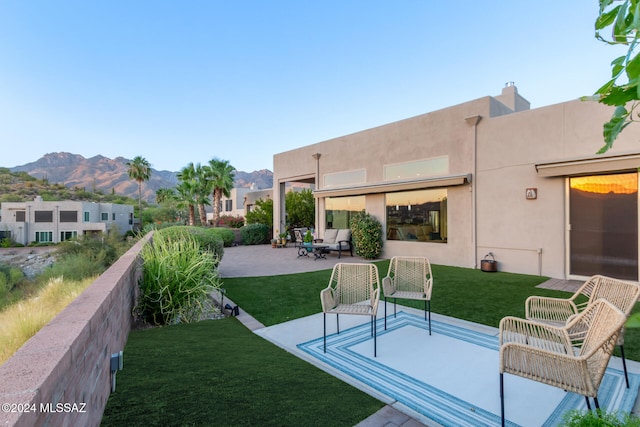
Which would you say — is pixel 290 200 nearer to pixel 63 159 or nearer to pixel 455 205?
pixel 455 205

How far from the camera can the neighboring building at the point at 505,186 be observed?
6887 mm

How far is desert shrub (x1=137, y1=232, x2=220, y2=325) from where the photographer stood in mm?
4395

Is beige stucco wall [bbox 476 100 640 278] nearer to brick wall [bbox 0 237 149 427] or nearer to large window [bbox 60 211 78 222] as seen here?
brick wall [bbox 0 237 149 427]

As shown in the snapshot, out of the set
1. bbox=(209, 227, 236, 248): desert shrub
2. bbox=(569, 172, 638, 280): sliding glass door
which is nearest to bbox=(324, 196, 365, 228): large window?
bbox=(209, 227, 236, 248): desert shrub

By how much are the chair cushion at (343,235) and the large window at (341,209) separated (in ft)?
1.37

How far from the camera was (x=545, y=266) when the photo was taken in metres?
7.73

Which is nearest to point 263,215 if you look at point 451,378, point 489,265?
point 489,265

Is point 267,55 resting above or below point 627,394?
above

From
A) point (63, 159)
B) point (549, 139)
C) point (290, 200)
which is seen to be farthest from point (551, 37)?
point (63, 159)

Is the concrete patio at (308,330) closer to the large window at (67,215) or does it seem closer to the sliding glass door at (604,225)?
the sliding glass door at (604,225)

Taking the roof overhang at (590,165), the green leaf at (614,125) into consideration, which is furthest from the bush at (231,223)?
the green leaf at (614,125)

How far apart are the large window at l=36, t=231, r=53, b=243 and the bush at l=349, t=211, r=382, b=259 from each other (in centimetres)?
4104

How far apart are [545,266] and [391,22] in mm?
9845

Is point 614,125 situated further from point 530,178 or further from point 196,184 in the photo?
point 196,184
